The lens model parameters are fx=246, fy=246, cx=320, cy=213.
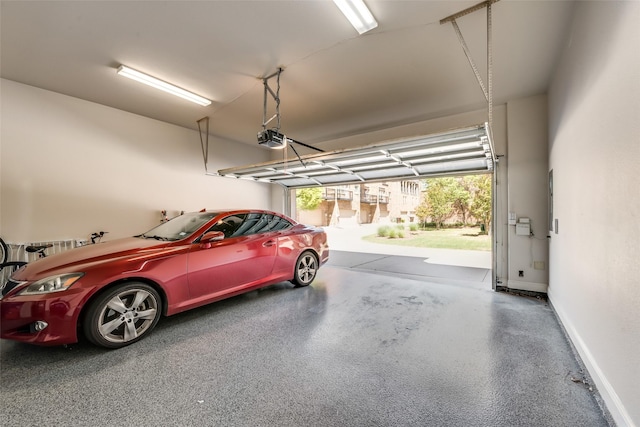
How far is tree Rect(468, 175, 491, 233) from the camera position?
11602mm

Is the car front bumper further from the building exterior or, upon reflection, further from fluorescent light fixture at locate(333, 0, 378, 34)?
the building exterior

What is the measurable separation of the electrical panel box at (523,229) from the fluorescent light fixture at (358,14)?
12.5 ft

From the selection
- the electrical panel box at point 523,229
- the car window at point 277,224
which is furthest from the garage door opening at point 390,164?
the car window at point 277,224

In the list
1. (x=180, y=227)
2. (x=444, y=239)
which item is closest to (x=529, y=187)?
(x=180, y=227)

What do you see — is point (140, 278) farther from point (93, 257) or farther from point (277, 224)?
point (277, 224)

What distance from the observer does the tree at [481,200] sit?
11.6m

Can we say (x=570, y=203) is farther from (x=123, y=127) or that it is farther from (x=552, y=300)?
(x=123, y=127)

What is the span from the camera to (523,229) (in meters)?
4.04

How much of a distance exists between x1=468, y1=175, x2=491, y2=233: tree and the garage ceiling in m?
8.74

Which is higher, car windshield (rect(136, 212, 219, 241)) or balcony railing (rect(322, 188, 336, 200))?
balcony railing (rect(322, 188, 336, 200))

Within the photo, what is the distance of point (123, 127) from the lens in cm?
477

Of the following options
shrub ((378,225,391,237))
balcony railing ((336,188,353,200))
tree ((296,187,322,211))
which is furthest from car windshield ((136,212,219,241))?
shrub ((378,225,391,237))

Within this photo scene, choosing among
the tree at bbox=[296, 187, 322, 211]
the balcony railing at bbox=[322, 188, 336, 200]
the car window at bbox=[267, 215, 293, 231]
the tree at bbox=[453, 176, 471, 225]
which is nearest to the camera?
the car window at bbox=[267, 215, 293, 231]

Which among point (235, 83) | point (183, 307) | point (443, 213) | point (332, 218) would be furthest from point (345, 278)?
point (443, 213)
